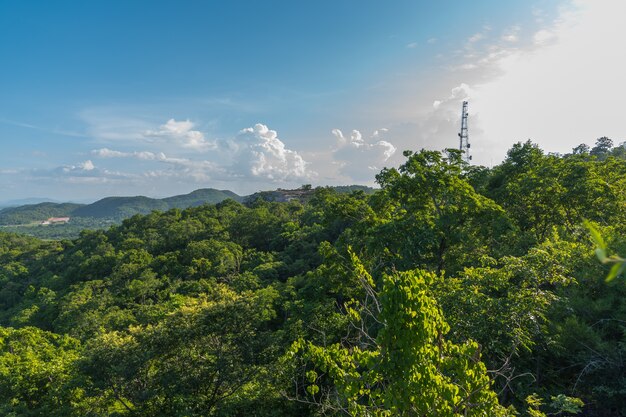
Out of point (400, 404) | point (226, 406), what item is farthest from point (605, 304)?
point (226, 406)

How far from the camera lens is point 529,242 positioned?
11383mm

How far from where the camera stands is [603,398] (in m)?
6.35

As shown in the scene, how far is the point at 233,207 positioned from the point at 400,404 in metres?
66.4

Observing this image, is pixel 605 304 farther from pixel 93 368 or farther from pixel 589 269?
pixel 93 368

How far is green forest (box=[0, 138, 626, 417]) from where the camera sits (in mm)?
4254

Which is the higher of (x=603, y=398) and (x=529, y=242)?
(x=529, y=242)

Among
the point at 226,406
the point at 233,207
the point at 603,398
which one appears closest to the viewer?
the point at 603,398

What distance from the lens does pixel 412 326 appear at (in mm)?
3895

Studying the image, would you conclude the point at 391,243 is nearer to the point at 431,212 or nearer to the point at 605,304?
the point at 431,212

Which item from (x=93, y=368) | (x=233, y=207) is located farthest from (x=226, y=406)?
(x=233, y=207)

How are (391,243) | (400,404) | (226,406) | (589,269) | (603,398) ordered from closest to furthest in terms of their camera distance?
1. (400,404)
2. (603,398)
3. (589,269)
4. (391,243)
5. (226,406)

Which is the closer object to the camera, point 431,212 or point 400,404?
point 400,404

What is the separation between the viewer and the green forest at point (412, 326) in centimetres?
425

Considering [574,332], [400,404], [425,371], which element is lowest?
[574,332]
